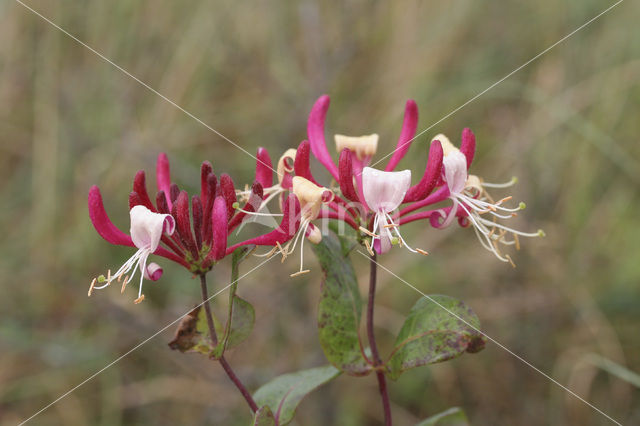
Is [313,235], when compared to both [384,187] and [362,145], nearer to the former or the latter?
[384,187]

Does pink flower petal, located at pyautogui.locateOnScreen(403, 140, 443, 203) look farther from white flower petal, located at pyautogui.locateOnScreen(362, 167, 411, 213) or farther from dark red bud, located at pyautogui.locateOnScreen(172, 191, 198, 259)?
dark red bud, located at pyautogui.locateOnScreen(172, 191, 198, 259)

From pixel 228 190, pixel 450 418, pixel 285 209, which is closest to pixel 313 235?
pixel 285 209

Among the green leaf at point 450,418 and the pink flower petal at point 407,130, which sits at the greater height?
the pink flower petal at point 407,130

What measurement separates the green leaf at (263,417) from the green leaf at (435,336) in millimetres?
256

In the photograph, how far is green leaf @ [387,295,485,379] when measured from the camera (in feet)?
3.48

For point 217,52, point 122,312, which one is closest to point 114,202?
point 122,312

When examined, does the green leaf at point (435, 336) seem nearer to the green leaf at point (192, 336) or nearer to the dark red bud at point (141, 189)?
the green leaf at point (192, 336)

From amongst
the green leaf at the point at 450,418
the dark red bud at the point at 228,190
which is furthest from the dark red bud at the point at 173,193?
the green leaf at the point at 450,418

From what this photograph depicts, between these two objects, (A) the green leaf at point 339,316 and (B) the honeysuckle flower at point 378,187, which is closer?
(B) the honeysuckle flower at point 378,187

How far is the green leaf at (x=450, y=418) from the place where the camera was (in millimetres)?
1223

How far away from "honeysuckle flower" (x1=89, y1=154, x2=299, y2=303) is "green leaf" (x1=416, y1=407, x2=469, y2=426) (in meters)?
0.48

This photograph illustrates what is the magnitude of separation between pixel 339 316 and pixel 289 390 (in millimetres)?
183

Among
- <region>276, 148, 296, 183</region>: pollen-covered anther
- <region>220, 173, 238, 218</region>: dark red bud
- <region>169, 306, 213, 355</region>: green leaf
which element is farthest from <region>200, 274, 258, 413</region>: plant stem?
<region>276, 148, 296, 183</region>: pollen-covered anther

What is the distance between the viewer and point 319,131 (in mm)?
1251
